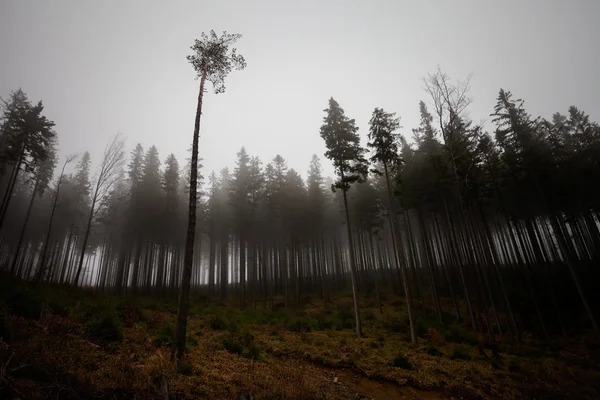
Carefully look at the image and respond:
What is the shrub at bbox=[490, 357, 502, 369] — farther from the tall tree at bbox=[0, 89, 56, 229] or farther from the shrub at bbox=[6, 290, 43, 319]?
the tall tree at bbox=[0, 89, 56, 229]

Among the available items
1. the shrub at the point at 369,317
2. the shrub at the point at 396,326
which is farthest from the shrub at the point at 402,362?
the shrub at the point at 369,317

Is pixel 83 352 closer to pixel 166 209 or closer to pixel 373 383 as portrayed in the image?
pixel 373 383

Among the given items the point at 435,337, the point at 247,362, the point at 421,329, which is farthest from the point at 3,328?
the point at 421,329

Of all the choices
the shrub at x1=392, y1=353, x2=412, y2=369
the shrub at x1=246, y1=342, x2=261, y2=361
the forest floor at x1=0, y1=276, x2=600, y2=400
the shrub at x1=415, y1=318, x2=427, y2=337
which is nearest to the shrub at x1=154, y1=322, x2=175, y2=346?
the forest floor at x1=0, y1=276, x2=600, y2=400

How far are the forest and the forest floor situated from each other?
0.08 m

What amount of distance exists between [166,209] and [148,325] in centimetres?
2077

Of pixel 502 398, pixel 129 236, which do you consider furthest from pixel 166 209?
pixel 502 398

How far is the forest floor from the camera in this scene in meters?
5.65

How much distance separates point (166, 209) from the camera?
3056cm

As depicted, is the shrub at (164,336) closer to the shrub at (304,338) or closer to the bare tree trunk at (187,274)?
the bare tree trunk at (187,274)

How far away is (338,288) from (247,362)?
93.1 feet

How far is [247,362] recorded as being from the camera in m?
9.52

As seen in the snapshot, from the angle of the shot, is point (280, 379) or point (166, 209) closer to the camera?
point (280, 379)

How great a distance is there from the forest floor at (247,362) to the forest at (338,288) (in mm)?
78
